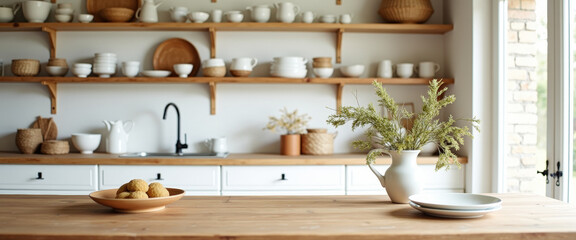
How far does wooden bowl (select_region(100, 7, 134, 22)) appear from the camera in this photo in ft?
12.6

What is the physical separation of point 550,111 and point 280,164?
159 cm

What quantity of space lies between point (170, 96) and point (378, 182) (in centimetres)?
163

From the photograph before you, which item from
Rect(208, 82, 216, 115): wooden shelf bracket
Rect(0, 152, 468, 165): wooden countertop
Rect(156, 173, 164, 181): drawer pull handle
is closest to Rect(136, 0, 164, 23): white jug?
Rect(208, 82, 216, 115): wooden shelf bracket

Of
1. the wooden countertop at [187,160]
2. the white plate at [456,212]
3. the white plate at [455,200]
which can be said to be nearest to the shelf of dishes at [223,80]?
the wooden countertop at [187,160]

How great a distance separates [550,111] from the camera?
2.79m

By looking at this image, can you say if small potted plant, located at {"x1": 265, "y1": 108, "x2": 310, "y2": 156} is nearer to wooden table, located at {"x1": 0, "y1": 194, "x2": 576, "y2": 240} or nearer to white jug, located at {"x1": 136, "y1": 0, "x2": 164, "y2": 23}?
white jug, located at {"x1": 136, "y1": 0, "x2": 164, "y2": 23}

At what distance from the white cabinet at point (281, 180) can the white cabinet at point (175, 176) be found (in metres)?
0.09

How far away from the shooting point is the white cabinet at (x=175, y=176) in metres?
3.54

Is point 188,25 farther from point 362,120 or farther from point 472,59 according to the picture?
point 362,120

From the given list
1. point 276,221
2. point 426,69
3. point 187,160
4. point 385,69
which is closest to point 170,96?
point 187,160

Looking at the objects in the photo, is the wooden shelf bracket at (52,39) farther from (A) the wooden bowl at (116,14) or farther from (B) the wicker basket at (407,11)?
(B) the wicker basket at (407,11)

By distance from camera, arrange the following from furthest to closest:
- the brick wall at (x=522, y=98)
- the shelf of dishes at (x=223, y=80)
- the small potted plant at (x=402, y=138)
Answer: the shelf of dishes at (x=223, y=80) < the brick wall at (x=522, y=98) < the small potted plant at (x=402, y=138)

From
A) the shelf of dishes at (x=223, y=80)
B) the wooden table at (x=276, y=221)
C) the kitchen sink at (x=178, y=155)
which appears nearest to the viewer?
the wooden table at (x=276, y=221)

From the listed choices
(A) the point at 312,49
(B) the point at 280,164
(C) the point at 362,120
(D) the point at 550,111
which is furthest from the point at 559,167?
(A) the point at 312,49
